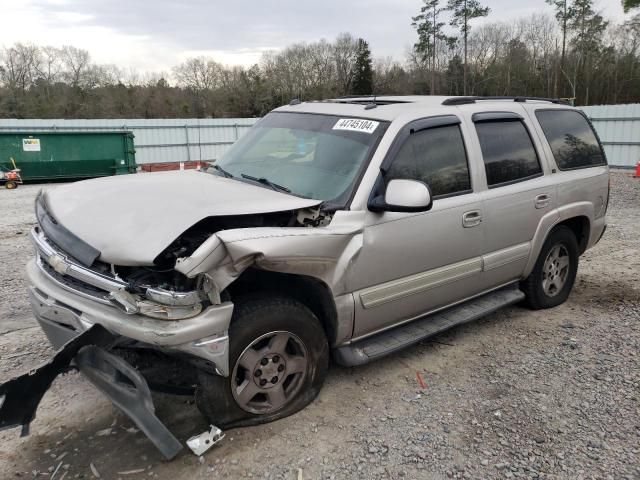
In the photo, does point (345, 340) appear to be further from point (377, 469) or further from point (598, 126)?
point (598, 126)

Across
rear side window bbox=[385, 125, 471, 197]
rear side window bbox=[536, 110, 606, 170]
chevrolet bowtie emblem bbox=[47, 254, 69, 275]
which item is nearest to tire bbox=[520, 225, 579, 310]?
rear side window bbox=[536, 110, 606, 170]

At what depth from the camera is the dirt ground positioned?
2.78 m

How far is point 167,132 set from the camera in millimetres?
23938

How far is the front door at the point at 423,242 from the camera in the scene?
3.33 m

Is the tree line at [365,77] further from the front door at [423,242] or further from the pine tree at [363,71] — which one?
the front door at [423,242]

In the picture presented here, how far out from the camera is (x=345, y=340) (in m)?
3.36

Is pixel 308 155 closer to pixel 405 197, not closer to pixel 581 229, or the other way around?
pixel 405 197

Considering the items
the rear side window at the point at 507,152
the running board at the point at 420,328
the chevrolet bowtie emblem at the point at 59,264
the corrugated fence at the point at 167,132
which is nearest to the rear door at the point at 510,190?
the rear side window at the point at 507,152

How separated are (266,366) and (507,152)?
2720mm

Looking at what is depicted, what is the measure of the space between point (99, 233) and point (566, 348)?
368cm

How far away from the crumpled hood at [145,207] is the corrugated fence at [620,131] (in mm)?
19323

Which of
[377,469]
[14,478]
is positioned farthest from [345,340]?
[14,478]

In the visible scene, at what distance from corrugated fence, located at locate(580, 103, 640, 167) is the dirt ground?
55.3 ft

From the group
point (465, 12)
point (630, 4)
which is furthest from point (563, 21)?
point (630, 4)
